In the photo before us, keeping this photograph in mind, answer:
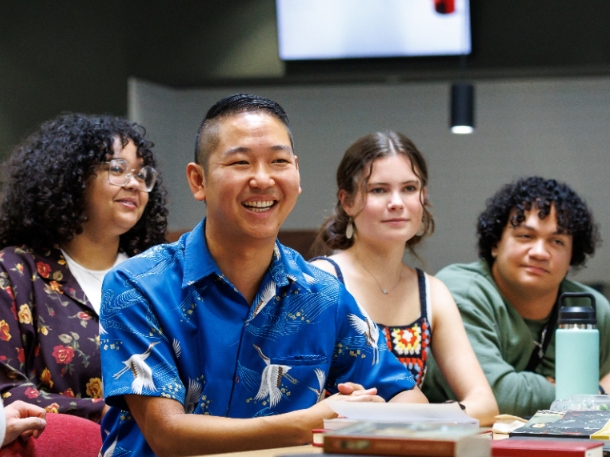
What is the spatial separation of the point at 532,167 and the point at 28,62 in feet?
10.4

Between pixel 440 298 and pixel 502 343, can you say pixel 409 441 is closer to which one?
pixel 440 298

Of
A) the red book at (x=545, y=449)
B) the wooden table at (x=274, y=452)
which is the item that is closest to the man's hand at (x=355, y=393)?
the wooden table at (x=274, y=452)

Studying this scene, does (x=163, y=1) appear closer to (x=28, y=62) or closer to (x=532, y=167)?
(x=28, y=62)

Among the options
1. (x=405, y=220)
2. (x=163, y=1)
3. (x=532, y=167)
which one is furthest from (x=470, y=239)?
(x=405, y=220)

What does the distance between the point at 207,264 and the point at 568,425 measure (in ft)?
2.33

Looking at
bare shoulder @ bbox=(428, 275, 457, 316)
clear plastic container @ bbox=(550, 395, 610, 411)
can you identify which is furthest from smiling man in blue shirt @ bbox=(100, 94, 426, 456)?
bare shoulder @ bbox=(428, 275, 457, 316)

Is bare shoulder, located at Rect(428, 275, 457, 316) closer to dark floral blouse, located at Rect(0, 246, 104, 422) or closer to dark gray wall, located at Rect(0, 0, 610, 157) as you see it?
dark floral blouse, located at Rect(0, 246, 104, 422)

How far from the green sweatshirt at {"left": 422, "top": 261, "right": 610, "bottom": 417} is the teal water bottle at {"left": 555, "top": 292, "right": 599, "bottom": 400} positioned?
234 millimetres

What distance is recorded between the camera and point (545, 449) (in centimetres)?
110

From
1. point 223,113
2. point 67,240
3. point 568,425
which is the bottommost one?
point 568,425

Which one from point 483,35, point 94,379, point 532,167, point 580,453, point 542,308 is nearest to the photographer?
point 580,453

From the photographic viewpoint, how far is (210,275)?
1.61 meters

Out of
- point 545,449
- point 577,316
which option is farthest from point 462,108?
point 545,449

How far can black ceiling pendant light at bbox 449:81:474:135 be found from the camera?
4297 mm
